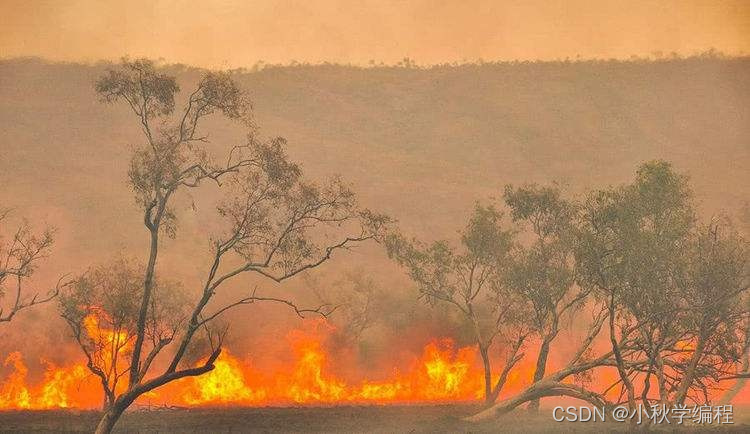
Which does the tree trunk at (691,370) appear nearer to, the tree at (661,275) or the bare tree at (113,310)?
the tree at (661,275)

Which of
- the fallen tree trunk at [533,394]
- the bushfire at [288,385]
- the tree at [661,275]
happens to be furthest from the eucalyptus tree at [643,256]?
the bushfire at [288,385]

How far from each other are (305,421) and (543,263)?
549 inches

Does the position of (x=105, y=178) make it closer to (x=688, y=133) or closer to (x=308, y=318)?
(x=308, y=318)

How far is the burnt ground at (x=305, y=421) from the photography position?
40.5 m

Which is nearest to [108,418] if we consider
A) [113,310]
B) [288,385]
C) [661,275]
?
[113,310]

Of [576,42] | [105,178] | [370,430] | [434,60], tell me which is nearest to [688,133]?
[576,42]

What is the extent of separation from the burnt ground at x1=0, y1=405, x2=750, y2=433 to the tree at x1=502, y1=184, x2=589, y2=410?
4568mm

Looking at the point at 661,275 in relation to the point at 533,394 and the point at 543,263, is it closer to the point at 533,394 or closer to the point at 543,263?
the point at 533,394

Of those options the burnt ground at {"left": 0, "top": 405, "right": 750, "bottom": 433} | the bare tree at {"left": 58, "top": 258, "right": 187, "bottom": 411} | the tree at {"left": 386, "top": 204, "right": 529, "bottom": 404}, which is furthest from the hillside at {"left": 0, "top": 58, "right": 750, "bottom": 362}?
the burnt ground at {"left": 0, "top": 405, "right": 750, "bottom": 433}

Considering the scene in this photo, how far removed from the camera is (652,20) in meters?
82.6

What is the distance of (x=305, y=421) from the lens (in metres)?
43.8

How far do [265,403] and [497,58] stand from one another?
2162 inches

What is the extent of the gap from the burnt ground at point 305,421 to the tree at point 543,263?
15.0 feet

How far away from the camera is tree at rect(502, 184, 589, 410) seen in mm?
47250
